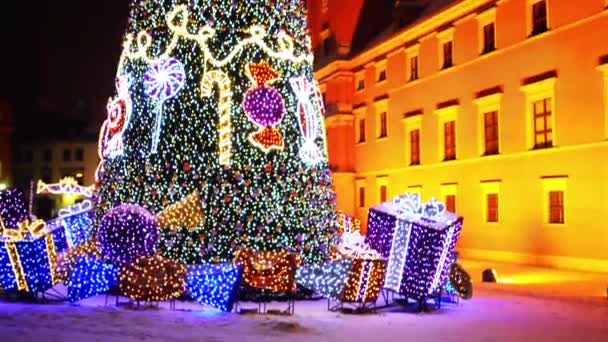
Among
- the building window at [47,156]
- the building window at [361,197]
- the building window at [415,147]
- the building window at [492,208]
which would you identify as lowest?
the building window at [492,208]

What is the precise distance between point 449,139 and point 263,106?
61.5 feet

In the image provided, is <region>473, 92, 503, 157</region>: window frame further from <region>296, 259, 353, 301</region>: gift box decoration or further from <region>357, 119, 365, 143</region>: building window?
<region>296, 259, 353, 301</region>: gift box decoration

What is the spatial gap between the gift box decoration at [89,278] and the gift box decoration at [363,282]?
12.9ft

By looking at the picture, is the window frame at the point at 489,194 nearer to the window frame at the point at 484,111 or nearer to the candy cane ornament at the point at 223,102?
the window frame at the point at 484,111

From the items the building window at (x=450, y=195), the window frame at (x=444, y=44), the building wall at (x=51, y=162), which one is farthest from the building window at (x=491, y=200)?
the building wall at (x=51, y=162)

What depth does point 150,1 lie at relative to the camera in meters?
14.7

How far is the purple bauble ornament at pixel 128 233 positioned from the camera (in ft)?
42.1

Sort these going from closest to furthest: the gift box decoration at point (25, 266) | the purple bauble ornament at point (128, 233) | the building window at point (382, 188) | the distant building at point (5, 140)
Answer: the purple bauble ornament at point (128, 233), the gift box decoration at point (25, 266), the building window at point (382, 188), the distant building at point (5, 140)

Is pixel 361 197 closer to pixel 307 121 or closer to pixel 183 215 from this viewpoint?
pixel 307 121

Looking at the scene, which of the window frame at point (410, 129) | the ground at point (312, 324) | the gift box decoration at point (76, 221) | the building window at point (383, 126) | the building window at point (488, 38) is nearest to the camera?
the ground at point (312, 324)

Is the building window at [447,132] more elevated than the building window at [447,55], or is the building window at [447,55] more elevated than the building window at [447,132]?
the building window at [447,55]

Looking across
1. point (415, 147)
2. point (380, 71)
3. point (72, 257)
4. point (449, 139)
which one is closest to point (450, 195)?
point (449, 139)

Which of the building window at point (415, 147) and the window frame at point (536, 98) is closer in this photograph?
the window frame at point (536, 98)

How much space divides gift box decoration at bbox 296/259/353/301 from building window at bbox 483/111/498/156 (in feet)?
56.0
